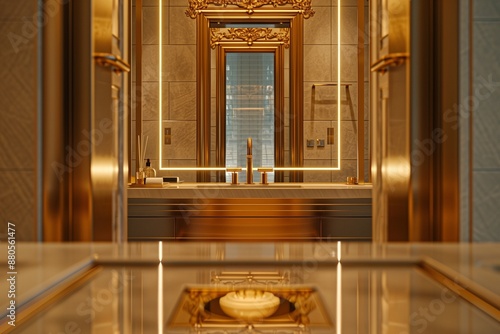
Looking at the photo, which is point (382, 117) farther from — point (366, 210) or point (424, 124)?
A: point (366, 210)

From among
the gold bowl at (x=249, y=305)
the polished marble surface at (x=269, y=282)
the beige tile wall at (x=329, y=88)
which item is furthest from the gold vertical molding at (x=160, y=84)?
the gold bowl at (x=249, y=305)

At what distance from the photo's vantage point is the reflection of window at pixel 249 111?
2.84 m

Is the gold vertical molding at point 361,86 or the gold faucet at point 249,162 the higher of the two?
the gold vertical molding at point 361,86

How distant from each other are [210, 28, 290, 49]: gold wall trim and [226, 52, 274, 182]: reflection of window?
9cm

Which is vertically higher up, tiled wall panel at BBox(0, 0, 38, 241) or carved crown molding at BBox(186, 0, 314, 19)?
carved crown molding at BBox(186, 0, 314, 19)

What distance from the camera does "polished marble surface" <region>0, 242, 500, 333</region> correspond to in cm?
53

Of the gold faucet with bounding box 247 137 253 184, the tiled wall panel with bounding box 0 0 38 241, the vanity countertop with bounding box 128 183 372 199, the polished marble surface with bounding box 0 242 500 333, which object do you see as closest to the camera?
the polished marble surface with bounding box 0 242 500 333

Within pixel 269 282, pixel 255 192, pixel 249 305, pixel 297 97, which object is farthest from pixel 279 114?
pixel 249 305

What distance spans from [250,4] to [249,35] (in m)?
0.22

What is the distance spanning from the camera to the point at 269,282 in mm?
751

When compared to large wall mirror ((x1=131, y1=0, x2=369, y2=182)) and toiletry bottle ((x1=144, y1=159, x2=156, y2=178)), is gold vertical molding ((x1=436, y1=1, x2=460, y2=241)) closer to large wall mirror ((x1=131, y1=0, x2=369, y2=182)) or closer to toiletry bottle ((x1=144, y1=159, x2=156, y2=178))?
large wall mirror ((x1=131, y1=0, x2=369, y2=182))

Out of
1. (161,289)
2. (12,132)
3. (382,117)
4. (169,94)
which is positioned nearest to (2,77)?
(12,132)

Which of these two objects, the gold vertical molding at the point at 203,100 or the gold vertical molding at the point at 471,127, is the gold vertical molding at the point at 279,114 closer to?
the gold vertical molding at the point at 203,100

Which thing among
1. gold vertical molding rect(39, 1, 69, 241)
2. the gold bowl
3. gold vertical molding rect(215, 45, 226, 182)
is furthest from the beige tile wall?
the gold bowl
